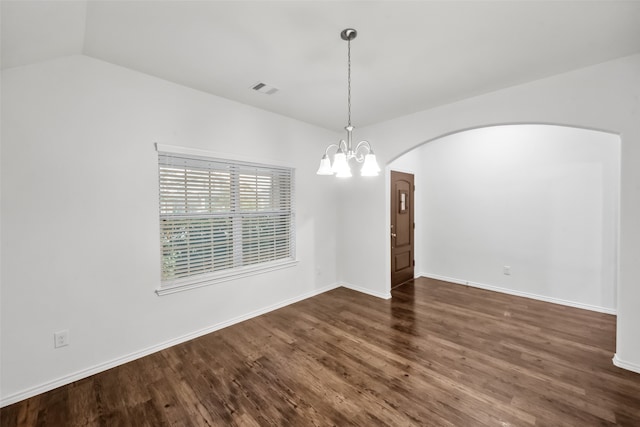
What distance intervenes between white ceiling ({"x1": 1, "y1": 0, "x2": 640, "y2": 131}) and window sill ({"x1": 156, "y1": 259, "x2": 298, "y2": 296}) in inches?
87.2

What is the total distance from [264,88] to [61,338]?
121 inches

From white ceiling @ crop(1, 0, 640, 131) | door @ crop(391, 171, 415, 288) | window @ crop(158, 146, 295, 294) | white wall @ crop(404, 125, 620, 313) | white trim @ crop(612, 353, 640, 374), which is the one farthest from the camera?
door @ crop(391, 171, 415, 288)

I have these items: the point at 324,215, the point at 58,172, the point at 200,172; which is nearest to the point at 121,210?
the point at 58,172

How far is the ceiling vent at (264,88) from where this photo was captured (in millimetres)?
2898

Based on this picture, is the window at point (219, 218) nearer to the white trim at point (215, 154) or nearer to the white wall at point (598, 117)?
the white trim at point (215, 154)

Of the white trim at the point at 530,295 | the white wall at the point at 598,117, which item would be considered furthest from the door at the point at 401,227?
the white wall at the point at 598,117

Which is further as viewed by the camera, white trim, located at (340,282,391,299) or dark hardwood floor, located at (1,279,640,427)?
white trim, located at (340,282,391,299)

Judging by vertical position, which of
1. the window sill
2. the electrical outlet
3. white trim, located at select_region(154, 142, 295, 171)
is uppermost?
white trim, located at select_region(154, 142, 295, 171)

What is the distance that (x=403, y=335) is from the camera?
3041mm

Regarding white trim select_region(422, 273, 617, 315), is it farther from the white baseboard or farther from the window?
the white baseboard

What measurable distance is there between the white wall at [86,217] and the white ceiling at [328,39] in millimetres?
250

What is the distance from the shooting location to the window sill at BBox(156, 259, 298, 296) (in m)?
2.85

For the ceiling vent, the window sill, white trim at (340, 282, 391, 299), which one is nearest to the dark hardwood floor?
the window sill

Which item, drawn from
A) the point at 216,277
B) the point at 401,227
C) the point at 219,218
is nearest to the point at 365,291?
the point at 401,227
